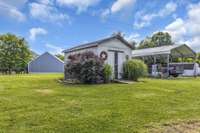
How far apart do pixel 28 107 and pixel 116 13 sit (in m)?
15.1

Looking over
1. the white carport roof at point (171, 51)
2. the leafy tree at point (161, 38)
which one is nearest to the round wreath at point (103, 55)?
the white carport roof at point (171, 51)

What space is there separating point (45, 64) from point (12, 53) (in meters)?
6.10

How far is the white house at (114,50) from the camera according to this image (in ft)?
49.6

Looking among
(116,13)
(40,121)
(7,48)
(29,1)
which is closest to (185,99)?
(40,121)

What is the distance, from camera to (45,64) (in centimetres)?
4350

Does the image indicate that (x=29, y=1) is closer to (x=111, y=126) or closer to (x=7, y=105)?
(x=7, y=105)

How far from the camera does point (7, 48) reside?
40844 millimetres

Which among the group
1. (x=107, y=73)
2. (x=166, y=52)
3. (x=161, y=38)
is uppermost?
(x=161, y=38)

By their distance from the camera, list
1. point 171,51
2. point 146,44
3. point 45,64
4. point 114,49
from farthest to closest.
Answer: point 146,44 → point 45,64 → point 171,51 → point 114,49

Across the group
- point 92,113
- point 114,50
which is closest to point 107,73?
point 114,50

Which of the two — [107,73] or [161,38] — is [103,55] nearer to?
[107,73]

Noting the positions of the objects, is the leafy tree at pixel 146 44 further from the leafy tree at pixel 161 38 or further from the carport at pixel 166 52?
the carport at pixel 166 52

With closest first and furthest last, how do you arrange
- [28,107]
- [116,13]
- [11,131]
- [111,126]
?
[11,131]
[111,126]
[28,107]
[116,13]

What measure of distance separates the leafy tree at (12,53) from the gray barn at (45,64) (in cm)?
158
